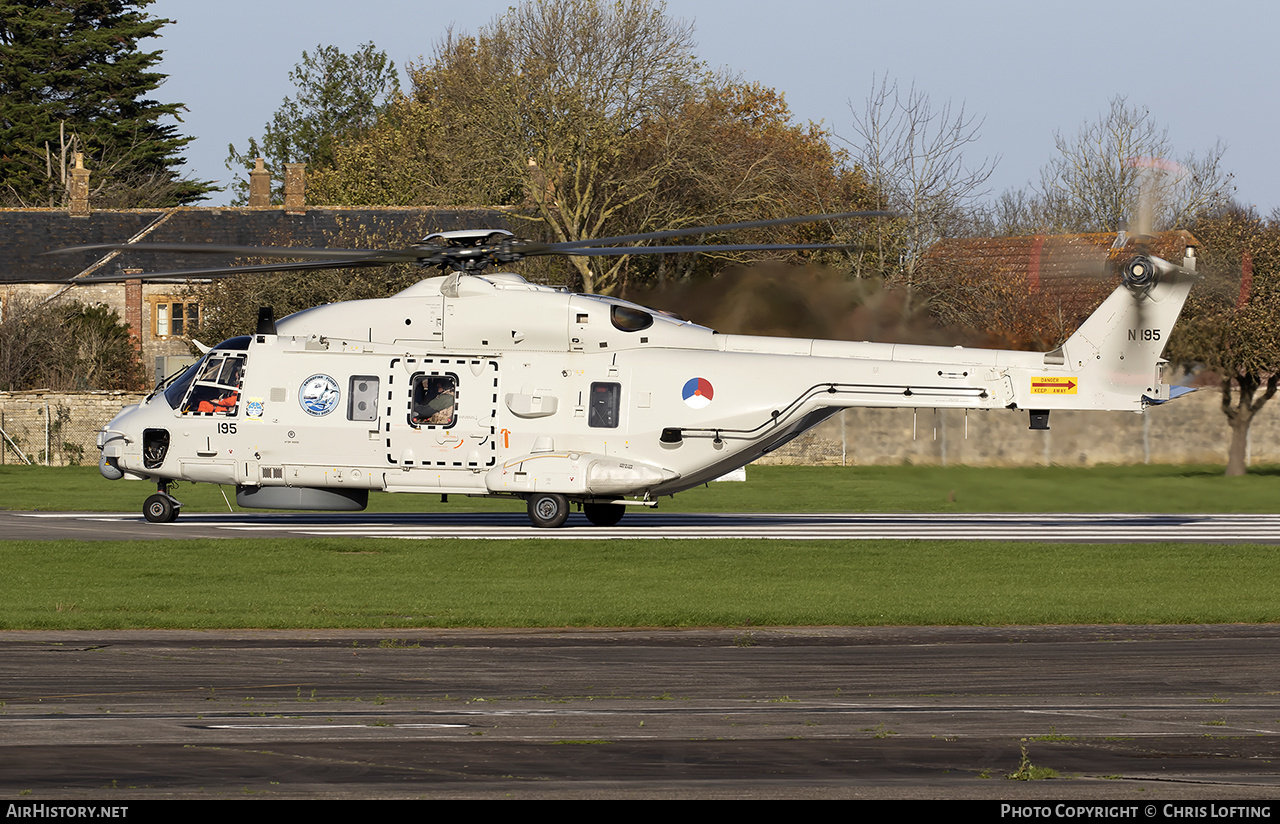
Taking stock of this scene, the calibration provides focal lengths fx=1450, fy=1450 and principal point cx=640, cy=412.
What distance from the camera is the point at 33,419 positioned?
1866 inches

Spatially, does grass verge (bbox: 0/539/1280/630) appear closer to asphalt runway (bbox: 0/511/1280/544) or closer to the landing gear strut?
asphalt runway (bbox: 0/511/1280/544)

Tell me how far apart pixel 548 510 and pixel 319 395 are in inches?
169

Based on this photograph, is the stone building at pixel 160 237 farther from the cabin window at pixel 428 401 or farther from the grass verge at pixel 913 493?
the cabin window at pixel 428 401

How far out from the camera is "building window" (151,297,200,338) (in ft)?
202

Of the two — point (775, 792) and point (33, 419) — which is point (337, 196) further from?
point (775, 792)

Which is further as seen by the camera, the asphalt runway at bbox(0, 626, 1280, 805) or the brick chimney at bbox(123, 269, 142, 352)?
the brick chimney at bbox(123, 269, 142, 352)

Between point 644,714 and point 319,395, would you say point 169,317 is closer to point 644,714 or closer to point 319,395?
point 319,395

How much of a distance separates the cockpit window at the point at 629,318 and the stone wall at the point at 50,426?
92.3 feet

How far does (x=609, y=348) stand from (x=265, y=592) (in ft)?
29.1

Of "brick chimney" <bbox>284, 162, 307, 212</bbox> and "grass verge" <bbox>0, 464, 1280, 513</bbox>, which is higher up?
"brick chimney" <bbox>284, 162, 307, 212</bbox>

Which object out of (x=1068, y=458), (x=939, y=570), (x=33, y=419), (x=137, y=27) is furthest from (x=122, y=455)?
(x=137, y=27)

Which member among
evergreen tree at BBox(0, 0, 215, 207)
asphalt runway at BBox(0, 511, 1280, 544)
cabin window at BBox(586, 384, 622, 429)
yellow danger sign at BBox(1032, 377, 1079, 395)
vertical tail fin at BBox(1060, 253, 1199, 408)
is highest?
evergreen tree at BBox(0, 0, 215, 207)

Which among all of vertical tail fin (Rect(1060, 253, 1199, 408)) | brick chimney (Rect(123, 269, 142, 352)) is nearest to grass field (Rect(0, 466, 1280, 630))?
vertical tail fin (Rect(1060, 253, 1199, 408))

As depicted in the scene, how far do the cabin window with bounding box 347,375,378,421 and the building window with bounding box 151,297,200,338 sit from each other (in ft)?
131
